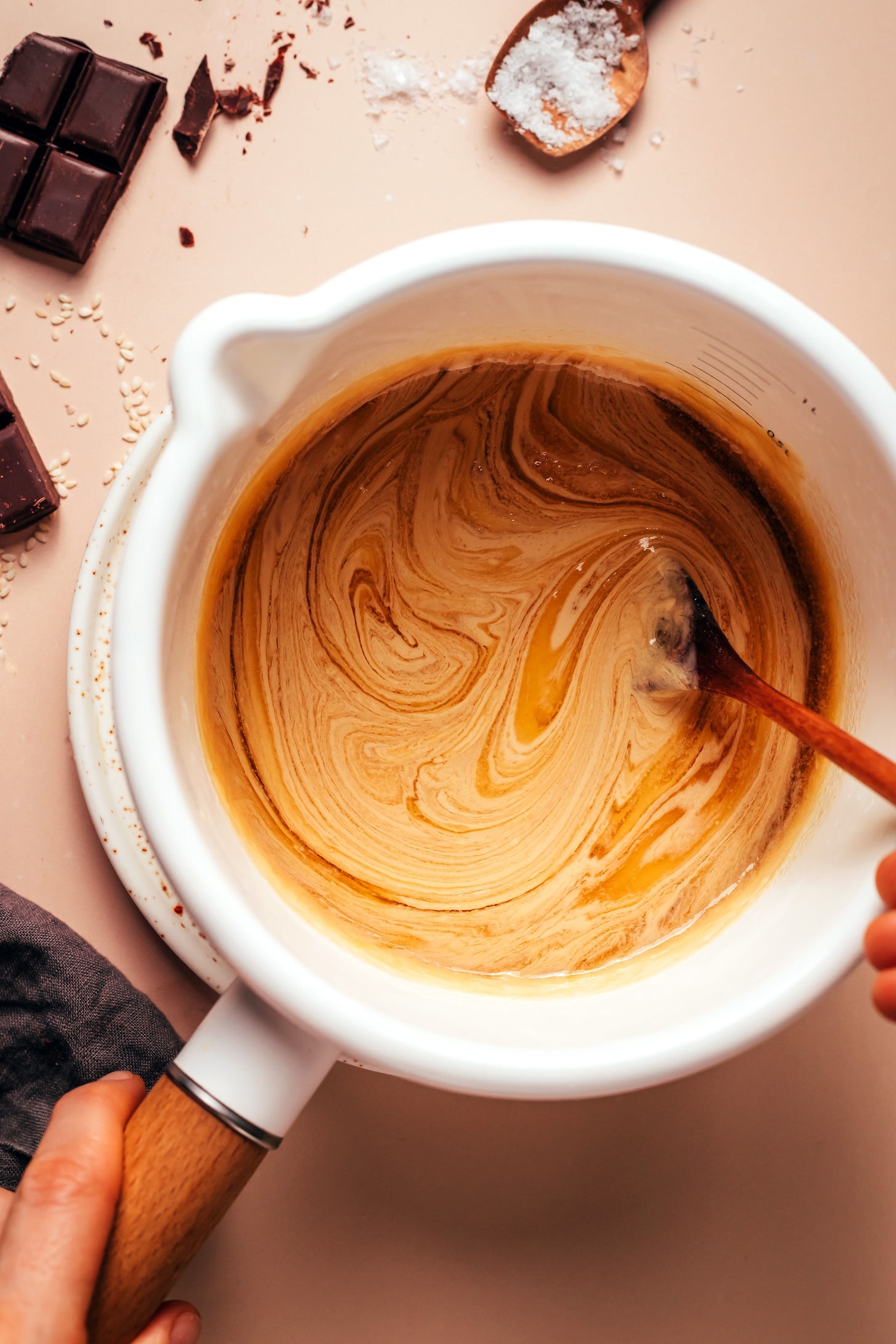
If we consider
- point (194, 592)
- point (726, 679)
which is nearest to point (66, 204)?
point (194, 592)

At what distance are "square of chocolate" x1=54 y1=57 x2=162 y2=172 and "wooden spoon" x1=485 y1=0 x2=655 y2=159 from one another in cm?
31

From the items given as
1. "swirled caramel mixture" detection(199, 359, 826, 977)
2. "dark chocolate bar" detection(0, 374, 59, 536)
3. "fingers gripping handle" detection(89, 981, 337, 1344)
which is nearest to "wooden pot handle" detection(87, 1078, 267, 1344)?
"fingers gripping handle" detection(89, 981, 337, 1344)

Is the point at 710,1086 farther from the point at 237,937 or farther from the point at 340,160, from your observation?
the point at 340,160

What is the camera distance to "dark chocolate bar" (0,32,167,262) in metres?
0.84

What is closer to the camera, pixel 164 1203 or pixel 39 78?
pixel 164 1203

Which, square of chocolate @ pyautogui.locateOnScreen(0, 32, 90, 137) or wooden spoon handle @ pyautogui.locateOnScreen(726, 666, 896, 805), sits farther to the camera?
square of chocolate @ pyautogui.locateOnScreen(0, 32, 90, 137)

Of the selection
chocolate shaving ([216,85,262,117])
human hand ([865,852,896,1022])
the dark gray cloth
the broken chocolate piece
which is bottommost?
the dark gray cloth

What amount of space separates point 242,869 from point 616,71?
768 mm

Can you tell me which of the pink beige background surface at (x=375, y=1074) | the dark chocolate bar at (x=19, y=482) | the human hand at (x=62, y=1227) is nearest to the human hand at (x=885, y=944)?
the pink beige background surface at (x=375, y=1074)

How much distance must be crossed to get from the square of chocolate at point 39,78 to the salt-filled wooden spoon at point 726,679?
0.70m

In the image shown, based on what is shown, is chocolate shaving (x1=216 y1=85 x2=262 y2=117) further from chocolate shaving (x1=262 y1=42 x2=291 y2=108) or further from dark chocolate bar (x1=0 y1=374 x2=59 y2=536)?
dark chocolate bar (x1=0 y1=374 x2=59 y2=536)

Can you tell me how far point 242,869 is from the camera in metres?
0.65

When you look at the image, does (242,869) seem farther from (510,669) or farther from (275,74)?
(275,74)

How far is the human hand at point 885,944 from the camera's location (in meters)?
0.53
